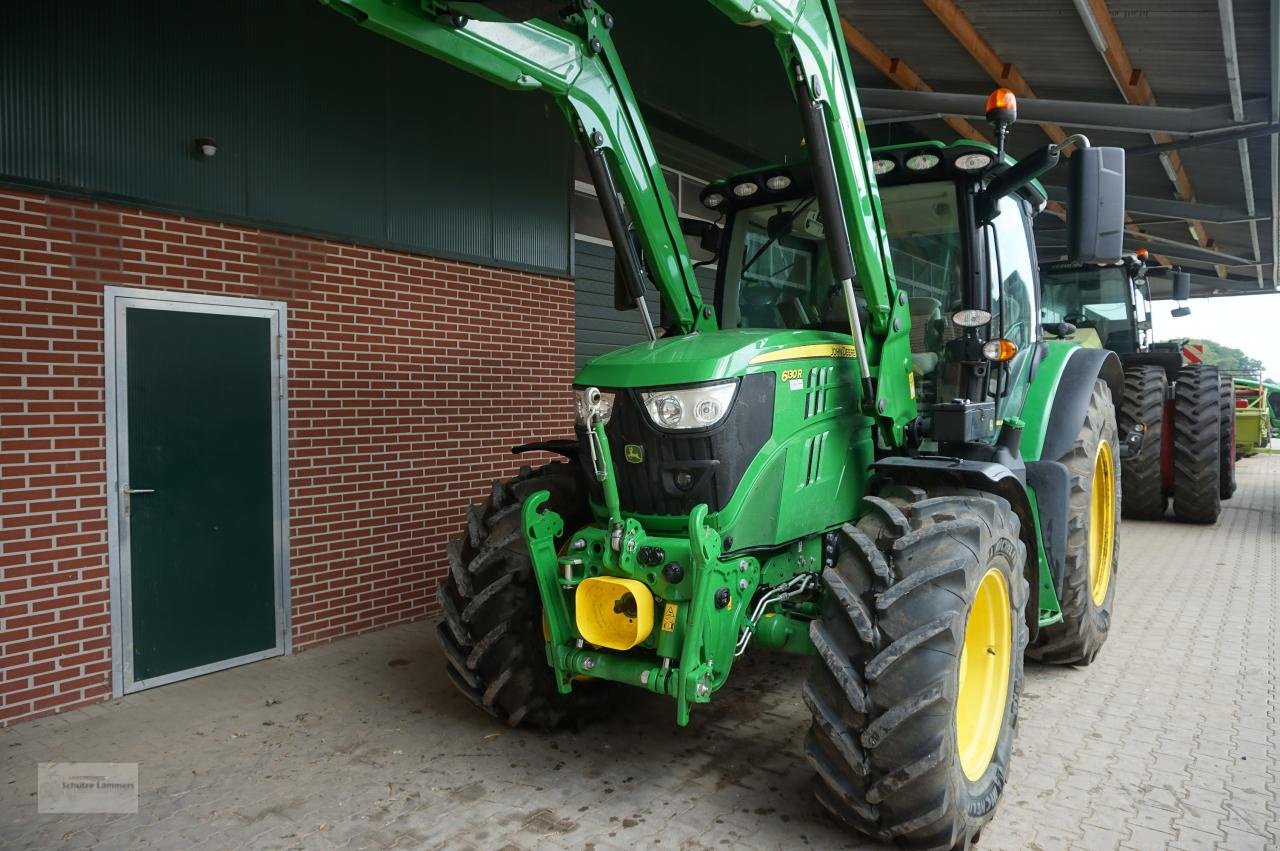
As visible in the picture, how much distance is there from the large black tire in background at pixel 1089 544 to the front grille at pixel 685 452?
2006 millimetres

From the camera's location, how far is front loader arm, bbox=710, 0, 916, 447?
3.15 meters

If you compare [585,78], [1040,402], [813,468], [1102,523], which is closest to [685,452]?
[813,468]

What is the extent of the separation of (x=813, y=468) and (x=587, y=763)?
1532 mm

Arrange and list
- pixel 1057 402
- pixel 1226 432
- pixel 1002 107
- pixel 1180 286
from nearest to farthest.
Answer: pixel 1002 107 → pixel 1057 402 → pixel 1180 286 → pixel 1226 432

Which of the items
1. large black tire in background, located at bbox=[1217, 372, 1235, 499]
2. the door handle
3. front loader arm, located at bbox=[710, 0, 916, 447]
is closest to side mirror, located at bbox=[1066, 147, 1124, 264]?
front loader arm, located at bbox=[710, 0, 916, 447]

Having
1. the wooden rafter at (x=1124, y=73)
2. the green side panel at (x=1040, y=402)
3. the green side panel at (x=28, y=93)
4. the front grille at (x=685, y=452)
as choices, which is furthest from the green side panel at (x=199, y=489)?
the wooden rafter at (x=1124, y=73)

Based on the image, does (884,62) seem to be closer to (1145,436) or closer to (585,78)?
(1145,436)

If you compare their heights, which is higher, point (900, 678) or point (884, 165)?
point (884, 165)

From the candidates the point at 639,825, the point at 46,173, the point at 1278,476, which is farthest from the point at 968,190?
the point at 1278,476

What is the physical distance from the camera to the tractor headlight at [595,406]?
3.21m

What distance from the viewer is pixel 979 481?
11.2ft

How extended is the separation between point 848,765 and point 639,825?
80cm

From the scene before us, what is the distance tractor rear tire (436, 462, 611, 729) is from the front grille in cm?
66

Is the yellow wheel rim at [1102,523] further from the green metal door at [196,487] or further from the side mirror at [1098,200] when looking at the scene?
the green metal door at [196,487]
